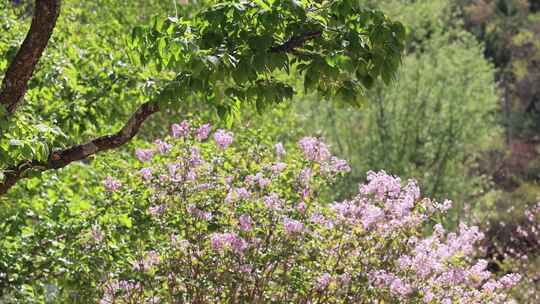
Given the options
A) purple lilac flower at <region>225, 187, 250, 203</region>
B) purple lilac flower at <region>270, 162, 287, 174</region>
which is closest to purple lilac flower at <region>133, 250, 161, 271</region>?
purple lilac flower at <region>225, 187, 250, 203</region>

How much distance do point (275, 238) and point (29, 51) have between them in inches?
107


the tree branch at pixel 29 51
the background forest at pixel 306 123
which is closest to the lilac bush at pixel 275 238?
the background forest at pixel 306 123

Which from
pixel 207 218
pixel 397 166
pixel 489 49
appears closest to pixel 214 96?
pixel 207 218

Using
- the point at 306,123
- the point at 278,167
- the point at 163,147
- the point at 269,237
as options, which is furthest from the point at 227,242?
the point at 306,123

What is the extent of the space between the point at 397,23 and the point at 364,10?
0.51 ft

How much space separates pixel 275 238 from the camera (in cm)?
579

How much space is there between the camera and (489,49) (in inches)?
1487

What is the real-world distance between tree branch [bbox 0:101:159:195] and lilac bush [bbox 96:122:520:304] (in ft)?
5.29

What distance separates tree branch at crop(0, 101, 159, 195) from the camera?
12.7 feet

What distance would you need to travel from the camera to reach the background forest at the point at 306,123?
20.9 feet

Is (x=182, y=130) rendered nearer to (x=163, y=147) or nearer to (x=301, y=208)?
(x=163, y=147)

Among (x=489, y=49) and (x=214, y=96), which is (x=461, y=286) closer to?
(x=214, y=96)

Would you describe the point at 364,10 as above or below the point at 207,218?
above

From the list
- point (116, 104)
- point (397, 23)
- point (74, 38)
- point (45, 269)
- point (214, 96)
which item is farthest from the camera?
point (74, 38)
